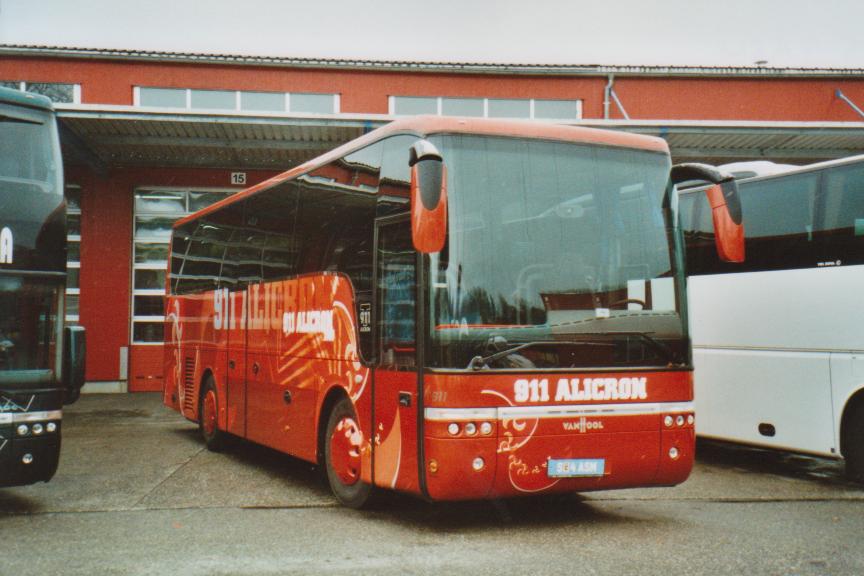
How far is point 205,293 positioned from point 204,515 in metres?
5.17

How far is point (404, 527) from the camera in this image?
7.18 metres

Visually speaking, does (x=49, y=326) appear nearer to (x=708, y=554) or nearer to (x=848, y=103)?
(x=708, y=554)

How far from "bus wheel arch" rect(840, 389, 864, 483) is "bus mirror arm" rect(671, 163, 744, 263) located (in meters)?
3.13

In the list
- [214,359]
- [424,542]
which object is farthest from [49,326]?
[214,359]

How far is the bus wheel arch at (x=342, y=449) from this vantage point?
25.1 feet

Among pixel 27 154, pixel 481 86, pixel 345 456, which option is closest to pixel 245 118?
pixel 481 86

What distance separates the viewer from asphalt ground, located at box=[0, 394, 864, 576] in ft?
19.6

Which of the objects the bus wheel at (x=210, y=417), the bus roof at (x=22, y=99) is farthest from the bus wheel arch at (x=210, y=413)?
the bus roof at (x=22, y=99)

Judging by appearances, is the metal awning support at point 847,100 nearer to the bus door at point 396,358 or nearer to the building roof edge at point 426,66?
the building roof edge at point 426,66

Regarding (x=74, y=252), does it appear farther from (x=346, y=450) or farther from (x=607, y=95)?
(x=346, y=450)

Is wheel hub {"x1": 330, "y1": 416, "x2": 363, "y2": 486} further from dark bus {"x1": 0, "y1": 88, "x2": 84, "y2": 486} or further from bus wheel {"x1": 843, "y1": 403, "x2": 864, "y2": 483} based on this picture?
bus wheel {"x1": 843, "y1": 403, "x2": 864, "y2": 483}

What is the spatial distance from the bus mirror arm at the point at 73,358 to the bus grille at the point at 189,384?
5259mm

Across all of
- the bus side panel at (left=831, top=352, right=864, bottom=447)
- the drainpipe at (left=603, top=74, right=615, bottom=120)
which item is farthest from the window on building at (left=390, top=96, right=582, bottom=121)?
the bus side panel at (left=831, top=352, right=864, bottom=447)

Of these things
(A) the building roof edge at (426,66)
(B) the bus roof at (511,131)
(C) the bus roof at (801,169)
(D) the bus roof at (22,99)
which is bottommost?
(B) the bus roof at (511,131)
